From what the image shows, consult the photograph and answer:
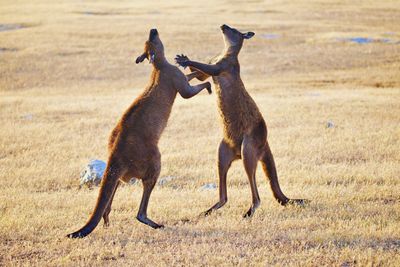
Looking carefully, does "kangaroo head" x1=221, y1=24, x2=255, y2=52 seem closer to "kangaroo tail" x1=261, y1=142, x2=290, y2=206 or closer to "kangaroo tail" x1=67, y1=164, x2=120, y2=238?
"kangaroo tail" x1=261, y1=142, x2=290, y2=206

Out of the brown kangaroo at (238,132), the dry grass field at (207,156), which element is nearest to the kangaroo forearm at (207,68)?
the brown kangaroo at (238,132)

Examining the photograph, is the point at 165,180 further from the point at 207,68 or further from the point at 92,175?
the point at 207,68

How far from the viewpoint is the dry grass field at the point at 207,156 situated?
624 cm

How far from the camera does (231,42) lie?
8.77 m

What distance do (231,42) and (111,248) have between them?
13.0 ft

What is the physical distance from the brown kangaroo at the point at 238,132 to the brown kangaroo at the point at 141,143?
0.39 meters

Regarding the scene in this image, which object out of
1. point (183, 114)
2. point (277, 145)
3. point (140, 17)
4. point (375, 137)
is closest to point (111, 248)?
point (277, 145)

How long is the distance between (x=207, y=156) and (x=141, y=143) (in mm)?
4735

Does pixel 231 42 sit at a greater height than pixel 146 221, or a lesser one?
greater

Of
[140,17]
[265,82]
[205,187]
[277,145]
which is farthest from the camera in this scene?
[140,17]

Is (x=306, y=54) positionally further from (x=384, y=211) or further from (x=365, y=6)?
(x=365, y=6)

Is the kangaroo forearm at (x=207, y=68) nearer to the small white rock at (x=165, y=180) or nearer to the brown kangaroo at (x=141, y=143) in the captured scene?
the brown kangaroo at (x=141, y=143)

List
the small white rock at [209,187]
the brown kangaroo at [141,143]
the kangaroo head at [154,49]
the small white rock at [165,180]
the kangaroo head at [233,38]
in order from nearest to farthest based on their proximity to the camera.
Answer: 1. the brown kangaroo at [141,143]
2. the kangaroo head at [154,49]
3. the kangaroo head at [233,38]
4. the small white rock at [209,187]
5. the small white rock at [165,180]

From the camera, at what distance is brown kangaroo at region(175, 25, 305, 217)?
7500 mm
